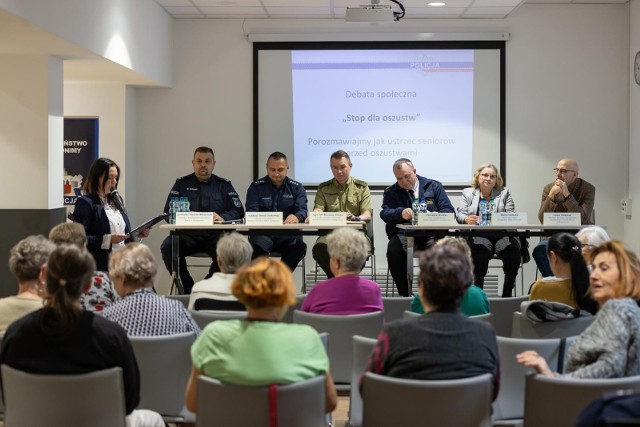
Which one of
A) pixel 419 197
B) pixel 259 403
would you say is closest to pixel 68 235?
pixel 259 403

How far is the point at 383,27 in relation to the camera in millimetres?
8828

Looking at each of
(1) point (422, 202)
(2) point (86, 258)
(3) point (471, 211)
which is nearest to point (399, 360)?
(2) point (86, 258)

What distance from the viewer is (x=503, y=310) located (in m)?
4.39

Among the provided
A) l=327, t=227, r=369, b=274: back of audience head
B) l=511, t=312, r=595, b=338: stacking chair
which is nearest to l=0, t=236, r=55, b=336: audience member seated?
l=327, t=227, r=369, b=274: back of audience head

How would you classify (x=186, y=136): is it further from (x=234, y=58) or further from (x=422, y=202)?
(x=422, y=202)

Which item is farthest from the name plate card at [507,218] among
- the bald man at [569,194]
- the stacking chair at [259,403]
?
the stacking chair at [259,403]

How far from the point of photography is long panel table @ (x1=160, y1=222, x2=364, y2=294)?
649cm

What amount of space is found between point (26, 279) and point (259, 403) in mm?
1268

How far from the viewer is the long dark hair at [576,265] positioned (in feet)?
12.4

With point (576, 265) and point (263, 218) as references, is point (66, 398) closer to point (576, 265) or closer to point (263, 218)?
point (576, 265)

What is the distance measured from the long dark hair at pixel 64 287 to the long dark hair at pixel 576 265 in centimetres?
218

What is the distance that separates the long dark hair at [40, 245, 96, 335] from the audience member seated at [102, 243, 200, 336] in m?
0.48

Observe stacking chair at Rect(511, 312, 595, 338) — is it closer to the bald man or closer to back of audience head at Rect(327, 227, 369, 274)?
back of audience head at Rect(327, 227, 369, 274)

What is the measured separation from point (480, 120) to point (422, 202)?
2.39 m
